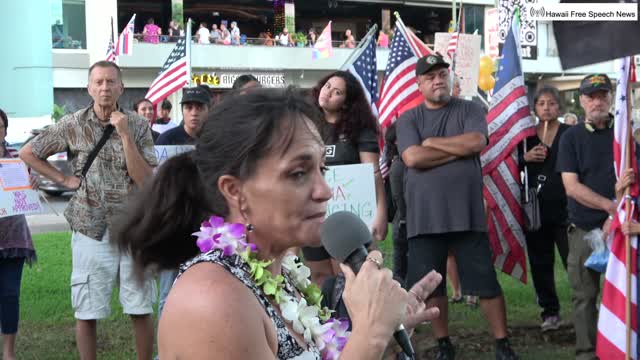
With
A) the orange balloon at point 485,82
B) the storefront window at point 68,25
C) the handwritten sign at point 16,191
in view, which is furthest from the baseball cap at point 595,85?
the storefront window at point 68,25

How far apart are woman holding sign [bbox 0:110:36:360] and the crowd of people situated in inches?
0.5

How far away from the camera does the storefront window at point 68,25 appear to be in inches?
1410

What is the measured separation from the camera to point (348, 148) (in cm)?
666

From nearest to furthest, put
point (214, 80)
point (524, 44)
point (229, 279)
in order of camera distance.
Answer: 1. point (229, 279)
2. point (524, 44)
3. point (214, 80)

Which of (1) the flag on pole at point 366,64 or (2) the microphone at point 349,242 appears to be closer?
(2) the microphone at point 349,242

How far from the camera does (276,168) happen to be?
214 cm

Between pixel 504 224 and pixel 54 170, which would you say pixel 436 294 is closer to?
pixel 504 224

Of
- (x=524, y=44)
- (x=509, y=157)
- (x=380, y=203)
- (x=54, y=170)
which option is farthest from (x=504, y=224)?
(x=524, y=44)

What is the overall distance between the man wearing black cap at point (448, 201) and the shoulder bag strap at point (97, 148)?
2.17m

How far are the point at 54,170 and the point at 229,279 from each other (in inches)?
169

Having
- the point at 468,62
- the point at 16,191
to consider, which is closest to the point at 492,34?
the point at 468,62

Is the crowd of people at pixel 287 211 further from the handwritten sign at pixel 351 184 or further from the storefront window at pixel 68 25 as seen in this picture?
the storefront window at pixel 68 25

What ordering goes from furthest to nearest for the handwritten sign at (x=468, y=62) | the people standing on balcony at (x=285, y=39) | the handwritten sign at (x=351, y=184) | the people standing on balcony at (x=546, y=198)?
the people standing on balcony at (x=285, y=39) < the handwritten sign at (x=468, y=62) < the people standing on balcony at (x=546, y=198) < the handwritten sign at (x=351, y=184)

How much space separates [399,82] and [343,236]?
7750mm
